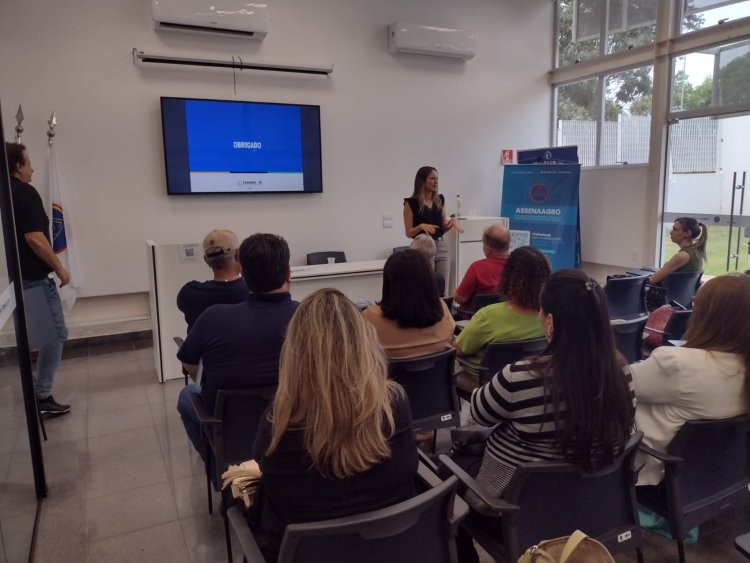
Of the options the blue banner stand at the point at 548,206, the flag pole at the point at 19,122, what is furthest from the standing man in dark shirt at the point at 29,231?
the blue banner stand at the point at 548,206

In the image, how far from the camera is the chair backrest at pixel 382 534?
1156 millimetres

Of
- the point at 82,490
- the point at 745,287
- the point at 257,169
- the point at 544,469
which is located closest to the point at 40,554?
the point at 82,490

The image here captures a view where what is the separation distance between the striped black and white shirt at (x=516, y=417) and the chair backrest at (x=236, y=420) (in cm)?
82

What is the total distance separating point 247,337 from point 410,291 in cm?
75

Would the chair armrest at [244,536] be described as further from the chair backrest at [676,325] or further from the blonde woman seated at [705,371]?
the chair backrest at [676,325]

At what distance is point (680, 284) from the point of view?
4211 millimetres

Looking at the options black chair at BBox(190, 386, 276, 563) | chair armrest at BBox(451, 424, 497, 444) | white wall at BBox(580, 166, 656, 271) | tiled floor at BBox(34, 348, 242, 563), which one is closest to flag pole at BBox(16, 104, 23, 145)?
tiled floor at BBox(34, 348, 242, 563)

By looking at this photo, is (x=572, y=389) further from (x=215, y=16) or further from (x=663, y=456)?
(x=215, y=16)

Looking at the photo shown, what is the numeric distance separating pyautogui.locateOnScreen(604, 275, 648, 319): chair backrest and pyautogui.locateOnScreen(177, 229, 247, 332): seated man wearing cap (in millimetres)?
2468

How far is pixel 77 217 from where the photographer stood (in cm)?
504

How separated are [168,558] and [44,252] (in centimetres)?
200

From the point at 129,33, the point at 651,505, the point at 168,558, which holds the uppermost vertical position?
the point at 129,33

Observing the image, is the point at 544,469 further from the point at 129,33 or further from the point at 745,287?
the point at 129,33

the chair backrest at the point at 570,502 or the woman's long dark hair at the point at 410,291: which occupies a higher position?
the woman's long dark hair at the point at 410,291
